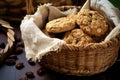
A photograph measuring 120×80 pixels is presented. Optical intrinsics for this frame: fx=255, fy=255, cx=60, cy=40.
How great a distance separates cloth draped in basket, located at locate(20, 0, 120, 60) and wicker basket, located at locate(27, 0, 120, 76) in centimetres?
2

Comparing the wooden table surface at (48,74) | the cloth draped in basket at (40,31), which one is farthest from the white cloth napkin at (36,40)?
the wooden table surface at (48,74)

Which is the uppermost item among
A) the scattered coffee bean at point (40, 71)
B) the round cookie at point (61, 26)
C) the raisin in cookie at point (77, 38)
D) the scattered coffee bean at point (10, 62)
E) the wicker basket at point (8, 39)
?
the round cookie at point (61, 26)

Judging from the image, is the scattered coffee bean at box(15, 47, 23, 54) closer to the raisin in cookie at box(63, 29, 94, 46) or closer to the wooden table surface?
the wooden table surface

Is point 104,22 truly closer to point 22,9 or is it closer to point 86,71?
point 86,71

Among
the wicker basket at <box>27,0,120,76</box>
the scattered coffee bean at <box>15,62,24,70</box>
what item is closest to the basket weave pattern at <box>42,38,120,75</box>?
the wicker basket at <box>27,0,120,76</box>

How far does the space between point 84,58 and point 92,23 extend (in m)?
0.12

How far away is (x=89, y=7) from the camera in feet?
3.10

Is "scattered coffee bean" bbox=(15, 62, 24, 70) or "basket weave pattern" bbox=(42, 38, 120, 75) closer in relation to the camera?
"basket weave pattern" bbox=(42, 38, 120, 75)

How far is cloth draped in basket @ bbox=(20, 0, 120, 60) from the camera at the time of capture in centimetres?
77

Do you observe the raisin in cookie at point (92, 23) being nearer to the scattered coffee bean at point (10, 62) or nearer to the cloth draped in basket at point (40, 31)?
the cloth draped in basket at point (40, 31)

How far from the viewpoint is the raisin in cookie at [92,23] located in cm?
82

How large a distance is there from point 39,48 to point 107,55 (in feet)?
0.71

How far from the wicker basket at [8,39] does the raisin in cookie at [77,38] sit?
237mm

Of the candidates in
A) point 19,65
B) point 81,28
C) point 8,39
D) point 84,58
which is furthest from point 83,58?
point 8,39
